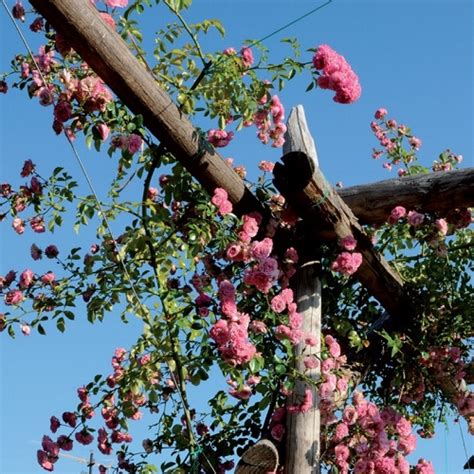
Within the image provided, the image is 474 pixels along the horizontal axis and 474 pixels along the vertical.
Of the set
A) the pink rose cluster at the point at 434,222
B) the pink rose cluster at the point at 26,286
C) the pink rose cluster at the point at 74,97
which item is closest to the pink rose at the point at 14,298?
the pink rose cluster at the point at 26,286

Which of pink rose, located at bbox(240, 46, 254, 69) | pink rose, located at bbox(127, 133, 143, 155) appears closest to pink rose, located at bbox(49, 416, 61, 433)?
pink rose, located at bbox(127, 133, 143, 155)

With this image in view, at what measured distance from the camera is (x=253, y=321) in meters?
3.17

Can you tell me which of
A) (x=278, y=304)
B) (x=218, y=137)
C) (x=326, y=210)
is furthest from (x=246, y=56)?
(x=278, y=304)

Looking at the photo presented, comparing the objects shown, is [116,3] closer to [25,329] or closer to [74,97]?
[74,97]

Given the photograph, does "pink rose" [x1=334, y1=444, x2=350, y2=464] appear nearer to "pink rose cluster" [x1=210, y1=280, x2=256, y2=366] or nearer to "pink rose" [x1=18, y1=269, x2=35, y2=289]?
"pink rose cluster" [x1=210, y1=280, x2=256, y2=366]

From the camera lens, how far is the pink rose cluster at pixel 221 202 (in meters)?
2.98

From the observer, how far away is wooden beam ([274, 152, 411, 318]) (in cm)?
303

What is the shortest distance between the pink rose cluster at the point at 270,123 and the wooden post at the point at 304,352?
7cm

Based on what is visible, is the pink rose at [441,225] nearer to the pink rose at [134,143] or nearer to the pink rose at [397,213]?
the pink rose at [397,213]

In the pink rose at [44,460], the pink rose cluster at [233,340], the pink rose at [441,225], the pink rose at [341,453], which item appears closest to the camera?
the pink rose cluster at [233,340]

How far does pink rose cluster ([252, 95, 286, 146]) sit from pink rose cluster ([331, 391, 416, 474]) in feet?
3.48

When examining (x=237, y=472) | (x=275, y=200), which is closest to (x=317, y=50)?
(x=275, y=200)

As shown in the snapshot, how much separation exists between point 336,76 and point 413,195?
0.58m

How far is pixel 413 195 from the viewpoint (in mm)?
3322
